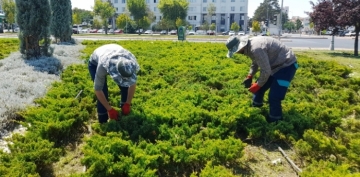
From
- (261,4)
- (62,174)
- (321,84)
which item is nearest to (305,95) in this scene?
(321,84)

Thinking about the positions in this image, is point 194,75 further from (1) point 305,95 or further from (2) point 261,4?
(2) point 261,4

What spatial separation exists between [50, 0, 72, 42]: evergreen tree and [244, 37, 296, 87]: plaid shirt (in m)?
11.5

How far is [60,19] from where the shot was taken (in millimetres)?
13703

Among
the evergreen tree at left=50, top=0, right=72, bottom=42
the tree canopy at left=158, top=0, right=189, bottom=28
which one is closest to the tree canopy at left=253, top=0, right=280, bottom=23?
the tree canopy at left=158, top=0, right=189, bottom=28

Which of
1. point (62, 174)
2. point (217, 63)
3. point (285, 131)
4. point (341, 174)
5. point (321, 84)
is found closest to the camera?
point (341, 174)

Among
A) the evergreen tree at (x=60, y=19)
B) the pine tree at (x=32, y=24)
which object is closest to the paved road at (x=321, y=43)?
the evergreen tree at (x=60, y=19)

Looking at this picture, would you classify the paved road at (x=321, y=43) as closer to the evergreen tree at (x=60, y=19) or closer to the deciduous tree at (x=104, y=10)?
the evergreen tree at (x=60, y=19)

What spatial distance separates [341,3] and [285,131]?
44.1 ft

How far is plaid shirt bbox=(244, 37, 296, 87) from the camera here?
14.1ft

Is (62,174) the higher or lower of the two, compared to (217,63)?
lower

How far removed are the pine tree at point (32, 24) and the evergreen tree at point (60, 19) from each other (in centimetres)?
541

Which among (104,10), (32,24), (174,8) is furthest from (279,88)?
(104,10)

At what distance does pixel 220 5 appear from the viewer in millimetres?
71875

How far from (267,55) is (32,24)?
6.83m
